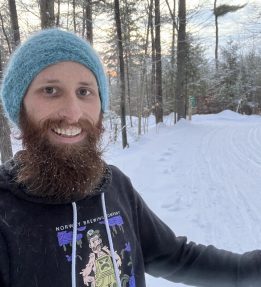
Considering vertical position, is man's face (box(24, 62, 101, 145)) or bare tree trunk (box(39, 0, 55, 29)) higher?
bare tree trunk (box(39, 0, 55, 29))

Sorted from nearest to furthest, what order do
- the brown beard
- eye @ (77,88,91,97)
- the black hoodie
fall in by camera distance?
the black hoodie, the brown beard, eye @ (77,88,91,97)

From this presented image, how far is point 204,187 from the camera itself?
746 cm

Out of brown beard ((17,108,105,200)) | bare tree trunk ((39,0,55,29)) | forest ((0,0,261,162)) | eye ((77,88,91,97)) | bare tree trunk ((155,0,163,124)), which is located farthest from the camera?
bare tree trunk ((155,0,163,124))

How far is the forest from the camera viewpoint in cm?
→ 1401

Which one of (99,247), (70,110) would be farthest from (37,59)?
(99,247)

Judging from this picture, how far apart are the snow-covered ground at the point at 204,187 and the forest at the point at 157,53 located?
206 centimetres

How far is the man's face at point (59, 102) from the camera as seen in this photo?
1405 mm

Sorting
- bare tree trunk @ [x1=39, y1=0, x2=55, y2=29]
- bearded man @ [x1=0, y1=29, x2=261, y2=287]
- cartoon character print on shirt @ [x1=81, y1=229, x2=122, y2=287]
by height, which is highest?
bare tree trunk @ [x1=39, y1=0, x2=55, y2=29]

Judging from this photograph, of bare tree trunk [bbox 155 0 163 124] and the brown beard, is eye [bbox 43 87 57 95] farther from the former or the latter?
bare tree trunk [bbox 155 0 163 124]

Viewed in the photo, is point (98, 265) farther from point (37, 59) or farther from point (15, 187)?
point (37, 59)

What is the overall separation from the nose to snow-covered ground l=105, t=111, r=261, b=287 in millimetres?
2814

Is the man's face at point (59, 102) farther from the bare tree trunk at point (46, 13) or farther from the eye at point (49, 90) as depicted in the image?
the bare tree trunk at point (46, 13)

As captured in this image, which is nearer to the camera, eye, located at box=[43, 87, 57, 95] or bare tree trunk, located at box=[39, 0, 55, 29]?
eye, located at box=[43, 87, 57, 95]

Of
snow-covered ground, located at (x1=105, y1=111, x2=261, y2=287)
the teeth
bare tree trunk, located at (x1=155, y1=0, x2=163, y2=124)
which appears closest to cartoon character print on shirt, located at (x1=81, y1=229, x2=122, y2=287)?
the teeth
